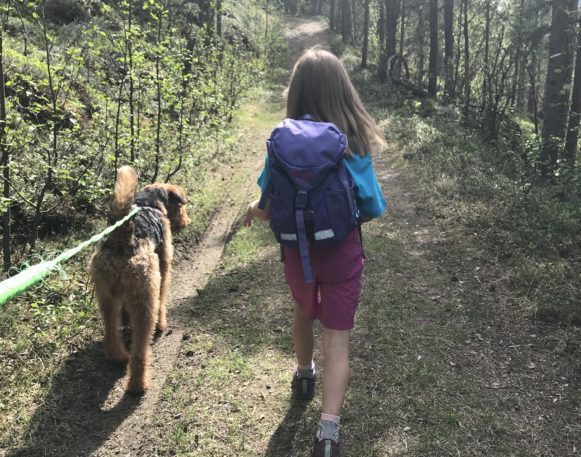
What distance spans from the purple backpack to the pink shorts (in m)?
0.19

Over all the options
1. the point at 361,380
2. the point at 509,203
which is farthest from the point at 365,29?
the point at 361,380

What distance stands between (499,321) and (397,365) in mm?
1315

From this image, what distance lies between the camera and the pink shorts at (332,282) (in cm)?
252

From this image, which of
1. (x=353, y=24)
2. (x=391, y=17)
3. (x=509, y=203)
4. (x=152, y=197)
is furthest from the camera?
(x=353, y=24)

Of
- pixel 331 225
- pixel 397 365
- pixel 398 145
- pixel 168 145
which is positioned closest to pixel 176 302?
pixel 397 365

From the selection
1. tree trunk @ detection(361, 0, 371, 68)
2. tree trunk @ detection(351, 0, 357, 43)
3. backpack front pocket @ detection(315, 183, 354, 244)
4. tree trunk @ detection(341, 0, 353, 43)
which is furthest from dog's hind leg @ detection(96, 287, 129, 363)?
tree trunk @ detection(351, 0, 357, 43)

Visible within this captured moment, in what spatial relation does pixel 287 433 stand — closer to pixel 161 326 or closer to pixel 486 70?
pixel 161 326

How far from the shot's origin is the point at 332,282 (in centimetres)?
257

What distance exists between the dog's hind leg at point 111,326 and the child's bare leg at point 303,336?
4.96 feet

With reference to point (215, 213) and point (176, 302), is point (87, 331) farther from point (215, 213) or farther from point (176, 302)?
point (215, 213)

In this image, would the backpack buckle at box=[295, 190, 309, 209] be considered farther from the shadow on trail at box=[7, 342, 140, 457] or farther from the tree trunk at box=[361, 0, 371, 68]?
the tree trunk at box=[361, 0, 371, 68]

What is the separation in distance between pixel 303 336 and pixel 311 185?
4.12ft

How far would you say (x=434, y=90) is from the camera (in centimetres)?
1958

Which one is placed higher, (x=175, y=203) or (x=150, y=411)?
(x=175, y=203)
